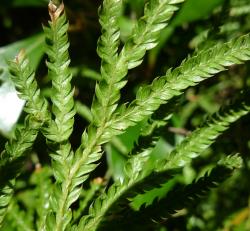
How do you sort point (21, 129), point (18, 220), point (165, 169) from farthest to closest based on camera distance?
point (18, 220) → point (165, 169) → point (21, 129)

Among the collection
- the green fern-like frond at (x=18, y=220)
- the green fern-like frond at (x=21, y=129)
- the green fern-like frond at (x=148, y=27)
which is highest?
the green fern-like frond at (x=148, y=27)

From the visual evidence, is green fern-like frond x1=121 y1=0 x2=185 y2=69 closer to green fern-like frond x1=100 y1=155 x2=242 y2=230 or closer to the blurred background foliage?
green fern-like frond x1=100 y1=155 x2=242 y2=230

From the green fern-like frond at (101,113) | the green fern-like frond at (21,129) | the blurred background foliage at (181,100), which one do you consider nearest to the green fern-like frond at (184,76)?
the green fern-like frond at (101,113)

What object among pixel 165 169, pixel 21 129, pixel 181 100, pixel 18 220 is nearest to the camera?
pixel 21 129

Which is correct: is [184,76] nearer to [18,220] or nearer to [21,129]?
[21,129]

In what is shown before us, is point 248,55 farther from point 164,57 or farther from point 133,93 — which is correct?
point 164,57

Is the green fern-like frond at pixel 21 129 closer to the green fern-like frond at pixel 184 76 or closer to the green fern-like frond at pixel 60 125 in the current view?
the green fern-like frond at pixel 60 125

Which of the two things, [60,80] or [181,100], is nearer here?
[60,80]

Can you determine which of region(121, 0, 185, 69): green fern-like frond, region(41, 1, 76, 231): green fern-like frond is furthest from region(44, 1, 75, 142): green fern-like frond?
region(121, 0, 185, 69): green fern-like frond

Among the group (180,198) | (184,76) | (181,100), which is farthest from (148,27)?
(181,100)
